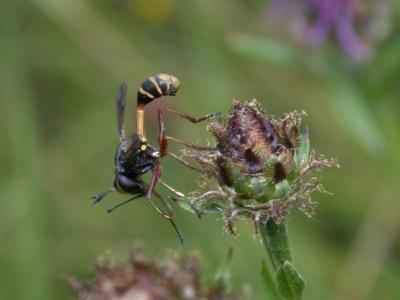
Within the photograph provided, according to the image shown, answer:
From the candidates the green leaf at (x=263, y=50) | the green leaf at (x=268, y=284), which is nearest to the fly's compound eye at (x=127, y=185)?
the green leaf at (x=268, y=284)

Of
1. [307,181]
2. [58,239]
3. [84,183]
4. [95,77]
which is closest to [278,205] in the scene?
[307,181]

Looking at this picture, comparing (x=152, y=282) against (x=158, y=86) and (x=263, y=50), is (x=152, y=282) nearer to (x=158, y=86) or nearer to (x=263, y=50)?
(x=158, y=86)

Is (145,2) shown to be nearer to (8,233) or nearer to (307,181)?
(8,233)

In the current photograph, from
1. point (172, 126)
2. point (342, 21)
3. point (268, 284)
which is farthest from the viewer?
point (172, 126)

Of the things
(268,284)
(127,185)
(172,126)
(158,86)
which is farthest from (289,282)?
(172,126)

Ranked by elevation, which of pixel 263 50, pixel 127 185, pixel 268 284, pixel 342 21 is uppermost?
pixel 342 21

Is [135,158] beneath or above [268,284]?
above

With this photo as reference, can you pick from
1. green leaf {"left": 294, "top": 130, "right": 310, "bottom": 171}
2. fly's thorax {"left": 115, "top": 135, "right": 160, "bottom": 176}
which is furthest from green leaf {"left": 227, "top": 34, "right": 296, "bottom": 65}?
green leaf {"left": 294, "top": 130, "right": 310, "bottom": 171}

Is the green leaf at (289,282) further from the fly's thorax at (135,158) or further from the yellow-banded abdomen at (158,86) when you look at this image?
the yellow-banded abdomen at (158,86)
